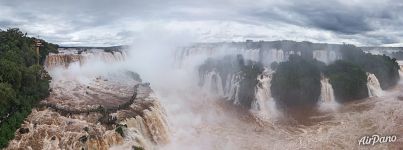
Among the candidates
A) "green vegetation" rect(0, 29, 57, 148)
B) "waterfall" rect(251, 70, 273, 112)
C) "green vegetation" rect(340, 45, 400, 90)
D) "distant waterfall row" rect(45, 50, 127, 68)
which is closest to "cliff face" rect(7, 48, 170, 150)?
"green vegetation" rect(0, 29, 57, 148)

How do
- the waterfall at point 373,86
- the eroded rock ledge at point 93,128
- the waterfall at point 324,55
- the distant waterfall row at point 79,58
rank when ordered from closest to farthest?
the eroded rock ledge at point 93,128 < the waterfall at point 373,86 < the distant waterfall row at point 79,58 < the waterfall at point 324,55

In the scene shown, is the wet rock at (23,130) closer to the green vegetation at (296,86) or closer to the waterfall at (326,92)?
the green vegetation at (296,86)

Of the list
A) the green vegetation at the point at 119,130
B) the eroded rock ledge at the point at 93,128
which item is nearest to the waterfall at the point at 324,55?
the eroded rock ledge at the point at 93,128

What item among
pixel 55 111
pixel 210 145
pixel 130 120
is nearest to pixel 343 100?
pixel 210 145

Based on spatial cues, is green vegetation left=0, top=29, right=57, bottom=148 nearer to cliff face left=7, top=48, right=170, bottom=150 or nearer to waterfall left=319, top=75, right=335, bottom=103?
cliff face left=7, top=48, right=170, bottom=150

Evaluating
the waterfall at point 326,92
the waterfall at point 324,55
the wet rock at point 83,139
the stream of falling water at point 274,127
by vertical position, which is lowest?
the stream of falling water at point 274,127

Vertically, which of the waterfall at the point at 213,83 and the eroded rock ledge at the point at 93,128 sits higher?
the waterfall at the point at 213,83

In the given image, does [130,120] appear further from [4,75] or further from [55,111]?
[4,75]
